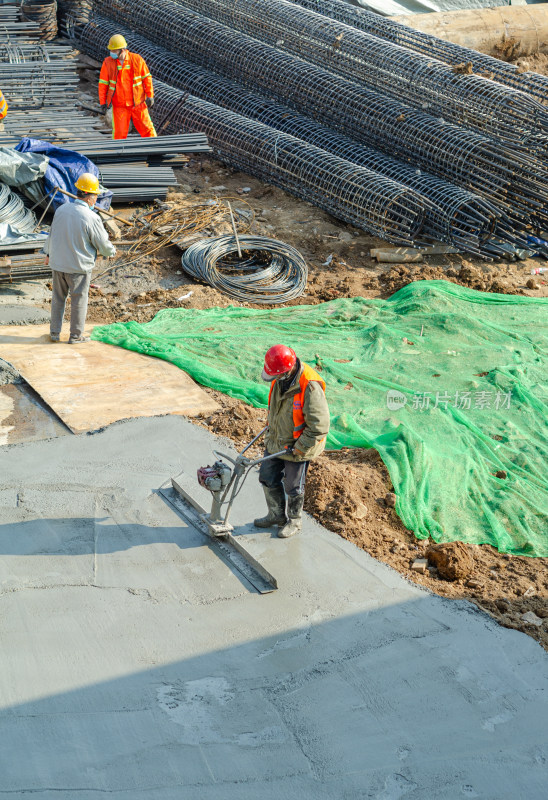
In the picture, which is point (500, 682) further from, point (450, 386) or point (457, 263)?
point (457, 263)

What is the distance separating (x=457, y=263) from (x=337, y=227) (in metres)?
1.75

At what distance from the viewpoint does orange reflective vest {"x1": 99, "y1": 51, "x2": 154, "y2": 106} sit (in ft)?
39.5

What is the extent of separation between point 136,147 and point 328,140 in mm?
2819

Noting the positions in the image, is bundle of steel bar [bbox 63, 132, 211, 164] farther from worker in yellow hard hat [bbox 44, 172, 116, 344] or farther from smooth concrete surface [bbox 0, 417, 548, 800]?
smooth concrete surface [bbox 0, 417, 548, 800]

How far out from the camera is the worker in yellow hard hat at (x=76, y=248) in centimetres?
769

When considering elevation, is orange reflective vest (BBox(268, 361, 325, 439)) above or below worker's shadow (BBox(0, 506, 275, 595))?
above

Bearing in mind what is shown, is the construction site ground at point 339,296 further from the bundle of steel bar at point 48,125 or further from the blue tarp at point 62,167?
the bundle of steel bar at point 48,125

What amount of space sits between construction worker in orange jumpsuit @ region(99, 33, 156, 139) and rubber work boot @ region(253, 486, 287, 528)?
798 centimetres

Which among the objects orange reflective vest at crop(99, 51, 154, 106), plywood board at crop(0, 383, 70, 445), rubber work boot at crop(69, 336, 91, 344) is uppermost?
orange reflective vest at crop(99, 51, 154, 106)

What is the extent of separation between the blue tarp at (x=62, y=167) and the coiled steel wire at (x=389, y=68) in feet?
15.9

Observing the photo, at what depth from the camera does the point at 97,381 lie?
297 inches

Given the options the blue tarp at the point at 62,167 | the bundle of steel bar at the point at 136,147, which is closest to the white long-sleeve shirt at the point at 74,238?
the blue tarp at the point at 62,167

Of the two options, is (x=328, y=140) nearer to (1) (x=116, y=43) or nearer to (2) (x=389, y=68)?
(2) (x=389, y=68)

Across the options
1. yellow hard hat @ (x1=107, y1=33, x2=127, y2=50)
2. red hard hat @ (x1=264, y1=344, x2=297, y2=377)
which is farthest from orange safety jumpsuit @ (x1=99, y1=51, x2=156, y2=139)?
red hard hat @ (x1=264, y1=344, x2=297, y2=377)
